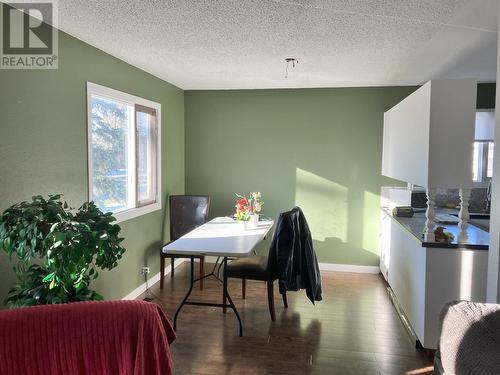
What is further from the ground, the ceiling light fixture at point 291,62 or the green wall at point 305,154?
the ceiling light fixture at point 291,62

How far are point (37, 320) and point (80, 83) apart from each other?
2.13 meters

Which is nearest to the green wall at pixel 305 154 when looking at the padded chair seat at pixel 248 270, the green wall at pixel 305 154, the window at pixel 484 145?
the green wall at pixel 305 154

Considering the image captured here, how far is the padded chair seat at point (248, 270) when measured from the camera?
334cm

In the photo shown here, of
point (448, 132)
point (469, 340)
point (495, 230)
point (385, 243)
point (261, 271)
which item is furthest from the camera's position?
point (385, 243)

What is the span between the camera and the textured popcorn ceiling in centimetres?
229

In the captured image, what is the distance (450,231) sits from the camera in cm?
304

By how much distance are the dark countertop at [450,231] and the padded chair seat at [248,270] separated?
126 centimetres

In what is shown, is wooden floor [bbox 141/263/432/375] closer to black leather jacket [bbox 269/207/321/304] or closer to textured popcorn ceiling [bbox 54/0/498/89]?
black leather jacket [bbox 269/207/321/304]

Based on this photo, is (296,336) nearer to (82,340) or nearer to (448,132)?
(448,132)

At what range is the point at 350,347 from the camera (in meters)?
2.93

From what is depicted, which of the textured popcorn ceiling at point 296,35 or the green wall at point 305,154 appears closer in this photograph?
the textured popcorn ceiling at point 296,35

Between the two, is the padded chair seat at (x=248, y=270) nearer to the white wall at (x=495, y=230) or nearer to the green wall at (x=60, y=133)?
the green wall at (x=60, y=133)

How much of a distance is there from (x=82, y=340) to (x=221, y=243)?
181cm

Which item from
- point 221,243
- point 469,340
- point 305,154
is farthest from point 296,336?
point 305,154
